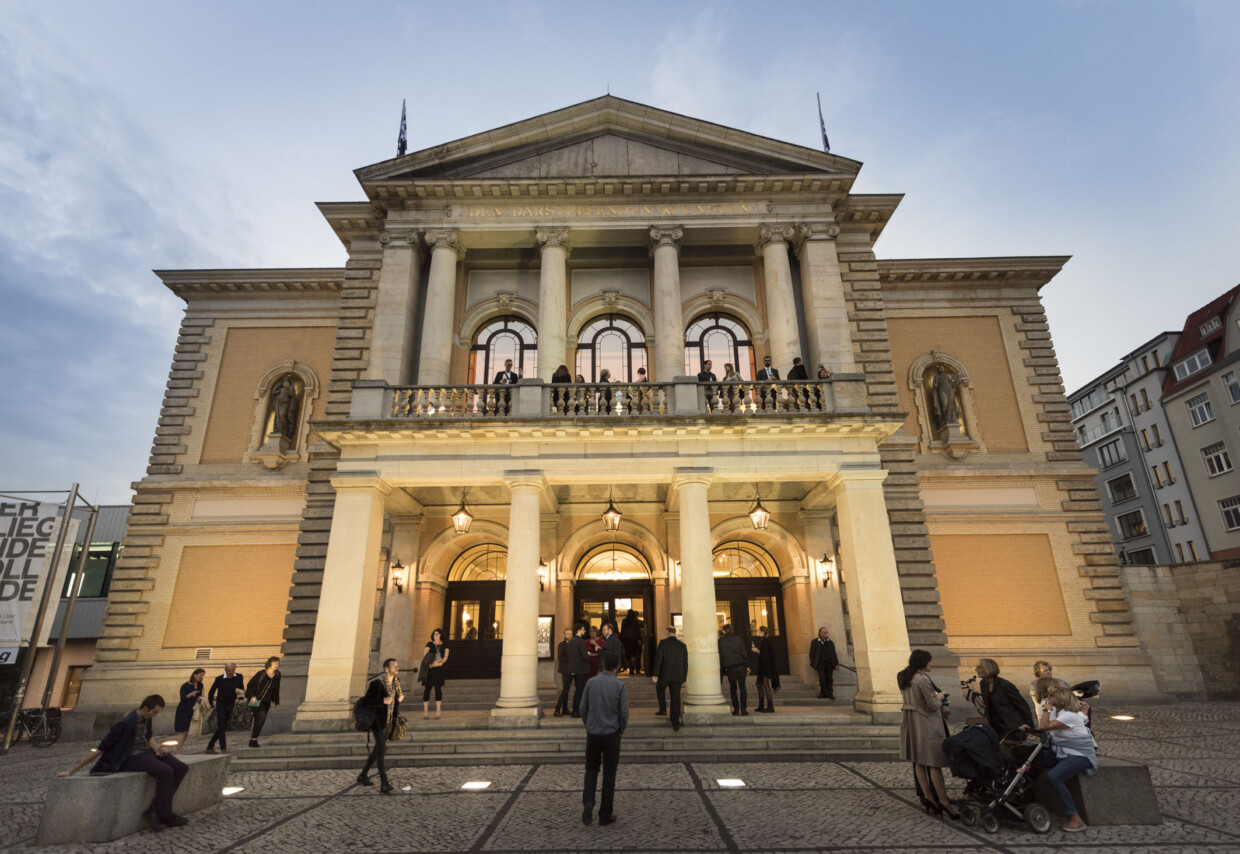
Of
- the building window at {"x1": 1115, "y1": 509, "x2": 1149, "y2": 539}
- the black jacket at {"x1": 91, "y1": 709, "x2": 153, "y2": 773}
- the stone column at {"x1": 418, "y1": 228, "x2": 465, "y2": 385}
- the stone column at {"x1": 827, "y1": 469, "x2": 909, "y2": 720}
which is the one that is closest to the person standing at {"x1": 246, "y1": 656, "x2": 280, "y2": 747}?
the black jacket at {"x1": 91, "y1": 709, "x2": 153, "y2": 773}

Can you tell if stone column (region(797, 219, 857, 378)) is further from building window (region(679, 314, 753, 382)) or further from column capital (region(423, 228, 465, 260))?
column capital (region(423, 228, 465, 260))

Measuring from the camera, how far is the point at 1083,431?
46.0 m

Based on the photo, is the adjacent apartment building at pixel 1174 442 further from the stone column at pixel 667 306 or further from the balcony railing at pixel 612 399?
the stone column at pixel 667 306

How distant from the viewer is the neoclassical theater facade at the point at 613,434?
14.5m

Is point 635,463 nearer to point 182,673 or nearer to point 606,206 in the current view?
point 606,206

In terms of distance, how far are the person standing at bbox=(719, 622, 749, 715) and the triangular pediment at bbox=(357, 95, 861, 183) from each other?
1207cm

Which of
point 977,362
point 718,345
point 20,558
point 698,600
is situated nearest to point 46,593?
point 20,558

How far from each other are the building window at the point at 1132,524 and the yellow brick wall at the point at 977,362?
28.6 metres

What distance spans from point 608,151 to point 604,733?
1618 cm

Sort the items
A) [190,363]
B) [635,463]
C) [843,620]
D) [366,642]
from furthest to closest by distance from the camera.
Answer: [190,363]
[843,620]
[635,463]
[366,642]

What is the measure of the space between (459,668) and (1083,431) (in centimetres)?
4686

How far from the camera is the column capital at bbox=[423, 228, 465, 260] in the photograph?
17.6 meters

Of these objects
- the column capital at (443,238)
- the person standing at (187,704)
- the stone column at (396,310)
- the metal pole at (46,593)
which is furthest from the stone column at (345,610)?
the column capital at (443,238)

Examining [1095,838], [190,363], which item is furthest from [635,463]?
[190,363]
